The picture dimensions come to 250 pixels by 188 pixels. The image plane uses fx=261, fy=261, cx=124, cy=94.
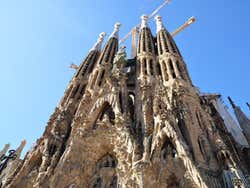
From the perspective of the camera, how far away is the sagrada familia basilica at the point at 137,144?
33.7ft

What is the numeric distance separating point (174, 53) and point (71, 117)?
9518 millimetres

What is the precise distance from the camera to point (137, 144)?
38.5 feet

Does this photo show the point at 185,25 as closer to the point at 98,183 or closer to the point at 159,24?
the point at 159,24

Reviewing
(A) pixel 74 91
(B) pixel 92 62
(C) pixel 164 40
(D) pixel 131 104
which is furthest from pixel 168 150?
(B) pixel 92 62

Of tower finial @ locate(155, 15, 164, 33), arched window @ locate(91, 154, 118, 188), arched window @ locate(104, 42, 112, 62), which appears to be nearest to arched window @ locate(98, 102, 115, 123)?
arched window @ locate(91, 154, 118, 188)

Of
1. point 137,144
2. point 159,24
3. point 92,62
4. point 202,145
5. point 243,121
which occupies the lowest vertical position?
point 137,144

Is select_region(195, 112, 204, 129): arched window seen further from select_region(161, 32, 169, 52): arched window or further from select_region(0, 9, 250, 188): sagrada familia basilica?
select_region(161, 32, 169, 52): arched window

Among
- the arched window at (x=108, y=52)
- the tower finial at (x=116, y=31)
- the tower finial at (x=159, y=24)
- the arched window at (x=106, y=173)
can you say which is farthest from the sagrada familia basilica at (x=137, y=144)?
the tower finial at (x=116, y=31)

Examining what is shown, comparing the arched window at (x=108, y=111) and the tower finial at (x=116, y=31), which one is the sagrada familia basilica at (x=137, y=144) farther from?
the tower finial at (x=116, y=31)

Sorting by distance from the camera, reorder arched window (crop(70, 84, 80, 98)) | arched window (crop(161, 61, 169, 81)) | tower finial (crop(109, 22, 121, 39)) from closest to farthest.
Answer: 1. arched window (crop(161, 61, 169, 81))
2. arched window (crop(70, 84, 80, 98))
3. tower finial (crop(109, 22, 121, 39))

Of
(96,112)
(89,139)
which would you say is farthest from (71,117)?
(89,139)

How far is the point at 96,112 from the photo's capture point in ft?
51.1

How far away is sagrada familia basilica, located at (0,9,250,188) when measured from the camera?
33.7ft

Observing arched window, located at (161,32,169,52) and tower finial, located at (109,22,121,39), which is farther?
tower finial, located at (109,22,121,39)
